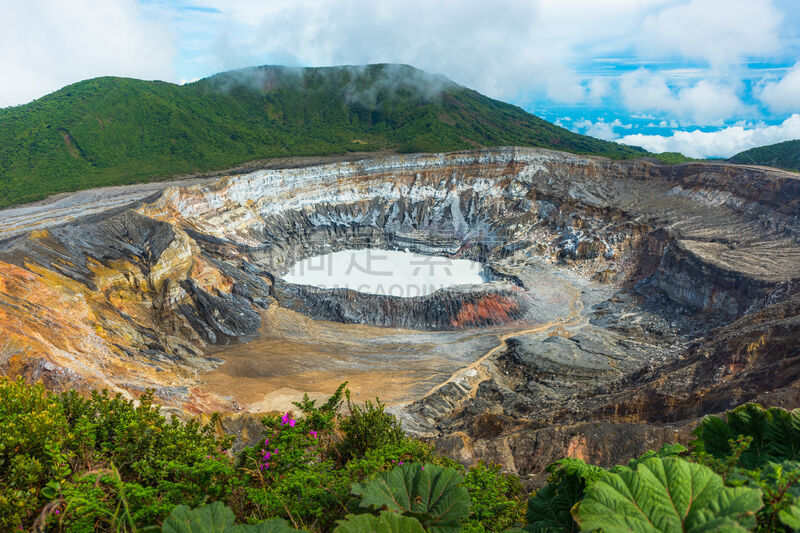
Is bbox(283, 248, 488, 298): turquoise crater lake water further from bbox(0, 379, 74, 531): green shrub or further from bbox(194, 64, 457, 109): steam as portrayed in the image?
bbox(194, 64, 457, 109): steam

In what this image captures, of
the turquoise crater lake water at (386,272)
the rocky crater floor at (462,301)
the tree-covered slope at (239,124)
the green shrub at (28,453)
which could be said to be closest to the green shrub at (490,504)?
the green shrub at (28,453)

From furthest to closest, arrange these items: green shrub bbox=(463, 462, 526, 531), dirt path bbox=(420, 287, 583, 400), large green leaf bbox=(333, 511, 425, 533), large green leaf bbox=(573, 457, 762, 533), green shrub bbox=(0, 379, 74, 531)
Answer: dirt path bbox=(420, 287, 583, 400), green shrub bbox=(463, 462, 526, 531), green shrub bbox=(0, 379, 74, 531), large green leaf bbox=(333, 511, 425, 533), large green leaf bbox=(573, 457, 762, 533)

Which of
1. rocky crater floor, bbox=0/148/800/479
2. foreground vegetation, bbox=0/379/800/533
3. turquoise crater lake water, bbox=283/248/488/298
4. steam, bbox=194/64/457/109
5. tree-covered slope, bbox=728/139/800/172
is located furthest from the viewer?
steam, bbox=194/64/457/109

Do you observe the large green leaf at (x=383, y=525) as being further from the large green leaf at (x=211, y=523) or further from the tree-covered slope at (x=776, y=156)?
the tree-covered slope at (x=776, y=156)

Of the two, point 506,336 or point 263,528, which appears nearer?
point 263,528

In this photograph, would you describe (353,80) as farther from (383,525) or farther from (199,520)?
(383,525)

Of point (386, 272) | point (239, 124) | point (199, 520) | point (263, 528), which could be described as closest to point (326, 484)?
point (263, 528)

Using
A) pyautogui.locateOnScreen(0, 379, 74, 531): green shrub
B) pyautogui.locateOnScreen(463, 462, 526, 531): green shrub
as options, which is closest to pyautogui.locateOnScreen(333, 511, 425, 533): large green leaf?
pyautogui.locateOnScreen(463, 462, 526, 531): green shrub
